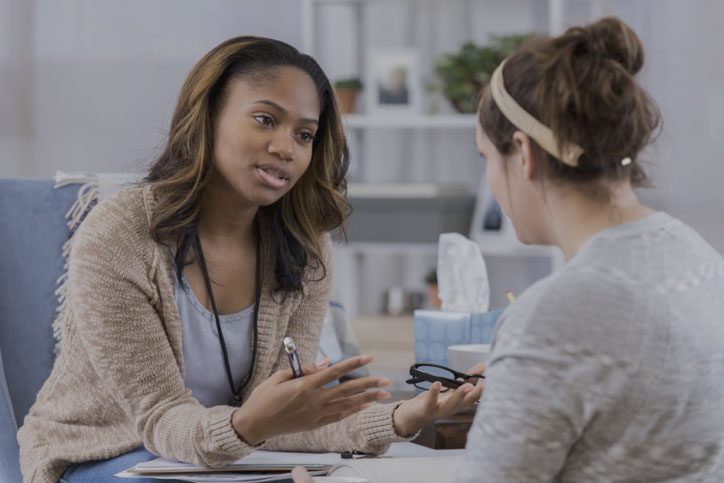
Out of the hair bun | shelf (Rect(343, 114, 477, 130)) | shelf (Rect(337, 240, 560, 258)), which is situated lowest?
shelf (Rect(337, 240, 560, 258))

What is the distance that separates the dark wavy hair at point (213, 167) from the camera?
1.52m

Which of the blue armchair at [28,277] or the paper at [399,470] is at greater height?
the blue armchair at [28,277]

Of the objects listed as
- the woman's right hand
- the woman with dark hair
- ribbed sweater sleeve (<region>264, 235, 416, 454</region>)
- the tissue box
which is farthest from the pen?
the tissue box

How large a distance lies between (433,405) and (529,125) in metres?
0.51

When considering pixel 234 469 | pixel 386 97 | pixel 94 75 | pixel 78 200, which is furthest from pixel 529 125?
pixel 386 97

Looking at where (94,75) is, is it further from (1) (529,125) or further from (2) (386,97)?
(1) (529,125)

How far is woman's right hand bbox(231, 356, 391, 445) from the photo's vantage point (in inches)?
47.8

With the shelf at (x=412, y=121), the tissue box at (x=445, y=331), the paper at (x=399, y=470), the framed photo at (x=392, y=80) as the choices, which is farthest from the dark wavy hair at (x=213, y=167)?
the framed photo at (x=392, y=80)

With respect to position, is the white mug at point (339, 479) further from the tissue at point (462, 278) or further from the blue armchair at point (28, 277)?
the blue armchair at point (28, 277)

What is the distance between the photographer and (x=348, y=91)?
3.38 m

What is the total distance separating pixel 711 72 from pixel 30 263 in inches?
73.1

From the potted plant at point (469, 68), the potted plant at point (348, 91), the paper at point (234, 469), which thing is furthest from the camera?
the potted plant at point (348, 91)

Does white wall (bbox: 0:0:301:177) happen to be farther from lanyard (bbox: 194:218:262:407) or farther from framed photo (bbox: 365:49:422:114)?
lanyard (bbox: 194:218:262:407)

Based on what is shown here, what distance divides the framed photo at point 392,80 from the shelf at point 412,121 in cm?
5
